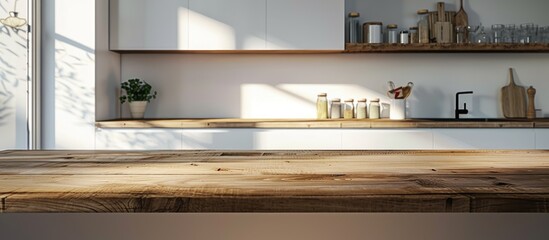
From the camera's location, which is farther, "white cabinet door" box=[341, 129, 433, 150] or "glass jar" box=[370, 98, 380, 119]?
"glass jar" box=[370, 98, 380, 119]

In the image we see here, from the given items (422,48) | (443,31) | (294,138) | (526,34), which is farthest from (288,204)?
(526,34)

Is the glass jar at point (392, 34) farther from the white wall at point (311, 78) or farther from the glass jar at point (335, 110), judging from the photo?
the glass jar at point (335, 110)

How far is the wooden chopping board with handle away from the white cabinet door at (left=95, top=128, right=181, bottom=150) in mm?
2291

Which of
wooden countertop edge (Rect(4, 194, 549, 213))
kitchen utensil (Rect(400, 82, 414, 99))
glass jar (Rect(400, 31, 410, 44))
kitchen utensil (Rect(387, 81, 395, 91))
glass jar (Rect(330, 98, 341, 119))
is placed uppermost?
glass jar (Rect(400, 31, 410, 44))

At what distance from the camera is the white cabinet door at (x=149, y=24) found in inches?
153

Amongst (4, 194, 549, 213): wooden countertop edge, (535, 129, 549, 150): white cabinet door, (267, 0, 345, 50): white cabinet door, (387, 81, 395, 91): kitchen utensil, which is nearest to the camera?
(4, 194, 549, 213): wooden countertop edge

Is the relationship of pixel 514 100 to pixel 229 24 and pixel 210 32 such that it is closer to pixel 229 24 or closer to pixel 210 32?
pixel 229 24

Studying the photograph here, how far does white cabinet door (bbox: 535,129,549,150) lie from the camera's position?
11.8ft

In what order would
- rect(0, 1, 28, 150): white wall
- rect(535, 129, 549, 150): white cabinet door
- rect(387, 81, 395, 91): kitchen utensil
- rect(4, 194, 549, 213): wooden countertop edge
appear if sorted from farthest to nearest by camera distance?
rect(387, 81, 395, 91): kitchen utensil
rect(535, 129, 549, 150): white cabinet door
rect(0, 1, 28, 150): white wall
rect(4, 194, 549, 213): wooden countertop edge

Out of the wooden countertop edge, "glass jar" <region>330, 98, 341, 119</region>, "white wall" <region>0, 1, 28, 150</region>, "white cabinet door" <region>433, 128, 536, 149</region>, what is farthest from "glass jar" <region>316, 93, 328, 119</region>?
the wooden countertop edge

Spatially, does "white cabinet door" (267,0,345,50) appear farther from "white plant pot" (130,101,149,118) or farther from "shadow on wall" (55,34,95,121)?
"shadow on wall" (55,34,95,121)

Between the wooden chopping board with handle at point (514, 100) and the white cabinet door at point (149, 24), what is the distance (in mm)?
2245

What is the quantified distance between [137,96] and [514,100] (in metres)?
2.61

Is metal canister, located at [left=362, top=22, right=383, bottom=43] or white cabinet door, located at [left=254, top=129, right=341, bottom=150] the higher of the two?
metal canister, located at [left=362, top=22, right=383, bottom=43]
